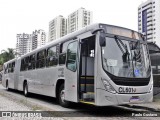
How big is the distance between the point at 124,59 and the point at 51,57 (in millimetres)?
4670

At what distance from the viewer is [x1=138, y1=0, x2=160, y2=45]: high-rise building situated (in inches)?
4313

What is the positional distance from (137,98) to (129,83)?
624 millimetres

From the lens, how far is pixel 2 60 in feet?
180

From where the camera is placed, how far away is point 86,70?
9.10 meters

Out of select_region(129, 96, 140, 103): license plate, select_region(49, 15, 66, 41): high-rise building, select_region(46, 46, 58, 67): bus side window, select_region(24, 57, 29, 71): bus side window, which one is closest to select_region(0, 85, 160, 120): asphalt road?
select_region(129, 96, 140, 103): license plate

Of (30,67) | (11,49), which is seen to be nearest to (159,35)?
(11,49)

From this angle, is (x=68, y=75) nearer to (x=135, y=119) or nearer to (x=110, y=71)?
(x=110, y=71)

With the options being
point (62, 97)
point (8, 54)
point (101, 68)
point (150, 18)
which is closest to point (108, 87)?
point (101, 68)

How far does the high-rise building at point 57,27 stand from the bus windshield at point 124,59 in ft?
255

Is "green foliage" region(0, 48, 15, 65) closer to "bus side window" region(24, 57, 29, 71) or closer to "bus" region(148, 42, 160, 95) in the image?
"bus side window" region(24, 57, 29, 71)

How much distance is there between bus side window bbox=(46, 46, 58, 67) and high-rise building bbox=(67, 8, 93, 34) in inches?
2794

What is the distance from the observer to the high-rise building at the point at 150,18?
110 meters

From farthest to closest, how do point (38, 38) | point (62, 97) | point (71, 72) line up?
point (38, 38)
point (62, 97)
point (71, 72)

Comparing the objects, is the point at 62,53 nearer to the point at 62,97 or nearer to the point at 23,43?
the point at 62,97
